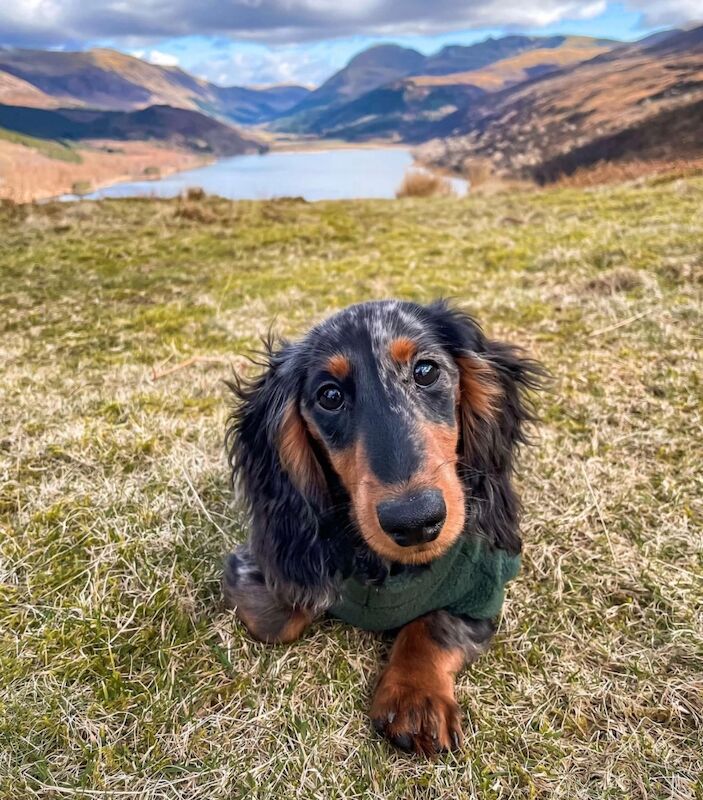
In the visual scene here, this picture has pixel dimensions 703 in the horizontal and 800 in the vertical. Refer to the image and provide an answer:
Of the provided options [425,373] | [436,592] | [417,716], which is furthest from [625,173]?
[417,716]

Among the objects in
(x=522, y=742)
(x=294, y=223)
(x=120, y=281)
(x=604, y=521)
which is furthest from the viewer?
(x=294, y=223)

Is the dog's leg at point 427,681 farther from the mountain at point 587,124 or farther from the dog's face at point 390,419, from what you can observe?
the mountain at point 587,124

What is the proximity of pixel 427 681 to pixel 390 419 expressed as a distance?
83cm

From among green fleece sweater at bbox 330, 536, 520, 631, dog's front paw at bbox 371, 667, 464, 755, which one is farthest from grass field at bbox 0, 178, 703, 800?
green fleece sweater at bbox 330, 536, 520, 631

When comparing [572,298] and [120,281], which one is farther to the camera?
[120,281]

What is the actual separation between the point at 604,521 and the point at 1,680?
2.46m

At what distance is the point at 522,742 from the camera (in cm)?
182

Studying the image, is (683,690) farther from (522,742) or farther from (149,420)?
(149,420)

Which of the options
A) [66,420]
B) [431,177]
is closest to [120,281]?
[66,420]

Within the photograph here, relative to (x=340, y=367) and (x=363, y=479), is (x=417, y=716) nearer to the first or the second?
(x=363, y=479)

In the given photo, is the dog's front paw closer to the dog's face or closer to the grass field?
the grass field

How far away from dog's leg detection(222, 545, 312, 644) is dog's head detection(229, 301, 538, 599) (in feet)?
0.48

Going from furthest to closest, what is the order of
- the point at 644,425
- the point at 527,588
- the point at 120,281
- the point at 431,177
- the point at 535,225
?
1. the point at 431,177
2. the point at 535,225
3. the point at 120,281
4. the point at 644,425
5. the point at 527,588

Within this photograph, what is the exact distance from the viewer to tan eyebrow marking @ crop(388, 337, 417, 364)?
2057 millimetres
